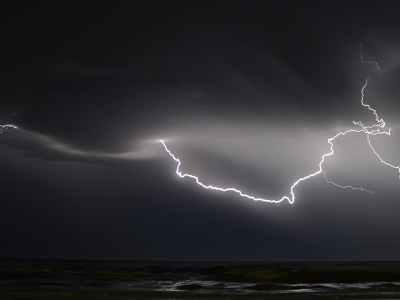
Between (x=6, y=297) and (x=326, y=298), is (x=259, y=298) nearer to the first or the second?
(x=326, y=298)

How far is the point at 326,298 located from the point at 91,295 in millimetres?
9351

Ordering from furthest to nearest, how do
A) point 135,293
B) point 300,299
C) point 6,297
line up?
point 135,293
point 300,299
point 6,297

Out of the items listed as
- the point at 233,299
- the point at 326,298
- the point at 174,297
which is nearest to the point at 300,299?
the point at 326,298

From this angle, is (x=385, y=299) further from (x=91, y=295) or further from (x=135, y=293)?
(x=91, y=295)

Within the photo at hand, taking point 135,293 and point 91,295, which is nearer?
point 91,295

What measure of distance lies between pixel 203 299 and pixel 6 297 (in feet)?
23.4

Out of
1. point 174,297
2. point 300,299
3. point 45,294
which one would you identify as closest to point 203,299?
point 174,297

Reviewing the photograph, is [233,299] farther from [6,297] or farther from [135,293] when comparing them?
[6,297]

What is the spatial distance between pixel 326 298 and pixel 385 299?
215 cm

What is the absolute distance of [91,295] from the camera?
17.1 meters

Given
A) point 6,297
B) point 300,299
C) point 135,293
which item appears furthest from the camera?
point 135,293

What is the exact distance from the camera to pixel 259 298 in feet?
53.7

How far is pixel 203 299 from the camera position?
51.8 feet

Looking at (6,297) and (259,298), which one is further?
(259,298)
